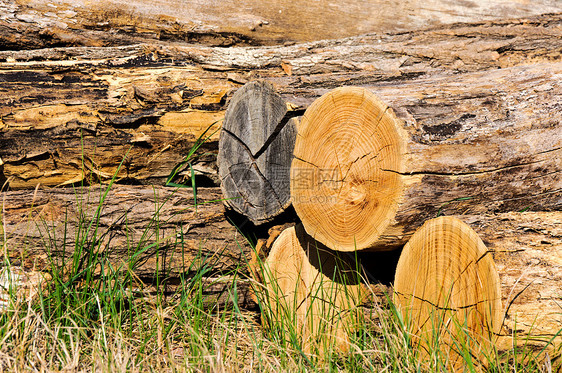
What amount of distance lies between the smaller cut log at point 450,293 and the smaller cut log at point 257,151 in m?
0.70

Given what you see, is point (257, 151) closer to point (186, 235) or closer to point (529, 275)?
point (186, 235)

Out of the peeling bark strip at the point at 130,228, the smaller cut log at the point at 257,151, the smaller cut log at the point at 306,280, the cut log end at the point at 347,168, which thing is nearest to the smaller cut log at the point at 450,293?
the cut log end at the point at 347,168

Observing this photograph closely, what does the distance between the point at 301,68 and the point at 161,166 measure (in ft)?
3.23

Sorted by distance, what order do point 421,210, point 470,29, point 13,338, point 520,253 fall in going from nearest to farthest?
1. point 520,253
2. point 421,210
3. point 13,338
4. point 470,29

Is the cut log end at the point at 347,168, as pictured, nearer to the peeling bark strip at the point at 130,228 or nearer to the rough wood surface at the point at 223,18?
the peeling bark strip at the point at 130,228

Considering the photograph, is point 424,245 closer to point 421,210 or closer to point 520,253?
point 421,210

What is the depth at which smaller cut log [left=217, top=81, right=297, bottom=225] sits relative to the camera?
2529 millimetres

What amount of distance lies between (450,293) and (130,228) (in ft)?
5.17

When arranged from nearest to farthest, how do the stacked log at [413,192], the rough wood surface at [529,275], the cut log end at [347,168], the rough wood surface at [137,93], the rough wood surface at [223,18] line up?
the rough wood surface at [529,275]
the stacked log at [413,192]
the cut log end at [347,168]
the rough wood surface at [137,93]
the rough wood surface at [223,18]

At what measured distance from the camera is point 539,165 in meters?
2.29

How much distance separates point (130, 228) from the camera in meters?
2.76

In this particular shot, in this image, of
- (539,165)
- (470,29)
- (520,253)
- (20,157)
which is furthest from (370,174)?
(470,29)

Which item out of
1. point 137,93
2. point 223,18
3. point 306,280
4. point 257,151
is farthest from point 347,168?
point 223,18

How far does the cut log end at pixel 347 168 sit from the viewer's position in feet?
6.73
